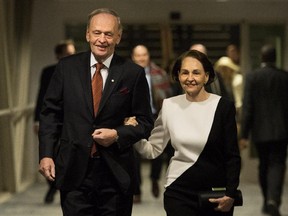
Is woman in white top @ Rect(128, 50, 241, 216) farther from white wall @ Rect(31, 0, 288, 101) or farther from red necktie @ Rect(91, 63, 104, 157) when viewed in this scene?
white wall @ Rect(31, 0, 288, 101)

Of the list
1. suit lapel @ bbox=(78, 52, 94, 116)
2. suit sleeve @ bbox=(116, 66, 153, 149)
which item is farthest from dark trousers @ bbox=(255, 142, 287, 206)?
suit lapel @ bbox=(78, 52, 94, 116)

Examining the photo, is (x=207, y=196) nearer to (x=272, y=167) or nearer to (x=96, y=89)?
(x=96, y=89)

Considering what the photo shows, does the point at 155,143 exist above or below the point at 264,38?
above

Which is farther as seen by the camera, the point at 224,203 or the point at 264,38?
the point at 264,38

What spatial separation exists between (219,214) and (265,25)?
23.0ft

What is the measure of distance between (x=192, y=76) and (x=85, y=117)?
0.66 meters

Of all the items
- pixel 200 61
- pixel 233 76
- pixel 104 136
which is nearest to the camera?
pixel 104 136

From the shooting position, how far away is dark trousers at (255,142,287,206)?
7.71 metres

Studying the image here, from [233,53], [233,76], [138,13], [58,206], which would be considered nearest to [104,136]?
[58,206]

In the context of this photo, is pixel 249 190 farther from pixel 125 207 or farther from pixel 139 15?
pixel 125 207

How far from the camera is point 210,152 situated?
4305mm

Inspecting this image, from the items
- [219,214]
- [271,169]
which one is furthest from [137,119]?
[271,169]

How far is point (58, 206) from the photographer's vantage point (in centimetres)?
866

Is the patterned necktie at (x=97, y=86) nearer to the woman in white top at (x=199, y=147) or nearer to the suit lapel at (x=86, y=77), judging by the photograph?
the suit lapel at (x=86, y=77)
